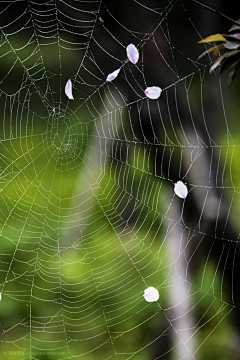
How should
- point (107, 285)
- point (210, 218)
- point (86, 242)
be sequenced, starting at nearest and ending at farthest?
point (210, 218), point (107, 285), point (86, 242)

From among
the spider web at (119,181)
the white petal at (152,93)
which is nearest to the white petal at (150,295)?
the spider web at (119,181)

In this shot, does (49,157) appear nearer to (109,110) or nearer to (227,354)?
(109,110)

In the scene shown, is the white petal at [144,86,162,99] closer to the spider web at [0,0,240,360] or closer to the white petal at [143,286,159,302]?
the spider web at [0,0,240,360]

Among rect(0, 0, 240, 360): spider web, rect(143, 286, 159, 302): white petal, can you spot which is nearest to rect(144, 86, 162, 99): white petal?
rect(0, 0, 240, 360): spider web

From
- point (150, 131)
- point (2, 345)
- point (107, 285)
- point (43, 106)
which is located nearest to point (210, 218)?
point (150, 131)

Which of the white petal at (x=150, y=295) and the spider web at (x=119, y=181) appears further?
the spider web at (x=119, y=181)

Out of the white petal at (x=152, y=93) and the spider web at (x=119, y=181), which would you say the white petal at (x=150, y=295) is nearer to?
the spider web at (x=119, y=181)

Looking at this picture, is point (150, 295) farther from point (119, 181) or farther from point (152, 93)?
point (119, 181)

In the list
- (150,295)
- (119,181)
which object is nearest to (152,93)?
(150,295)
